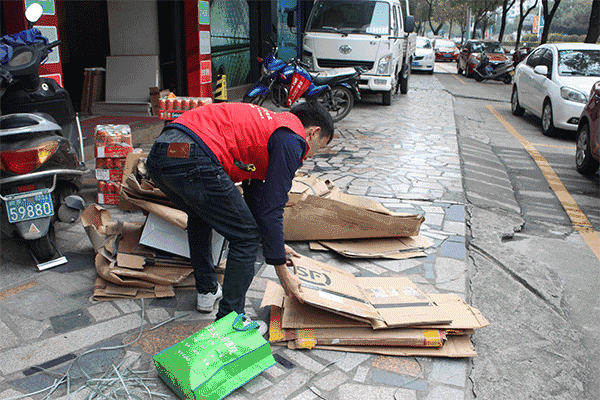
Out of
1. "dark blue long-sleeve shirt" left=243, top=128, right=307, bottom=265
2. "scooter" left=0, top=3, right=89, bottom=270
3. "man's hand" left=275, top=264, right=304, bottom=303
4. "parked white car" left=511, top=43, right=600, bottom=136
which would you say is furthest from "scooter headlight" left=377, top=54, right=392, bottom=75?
"man's hand" left=275, top=264, right=304, bottom=303

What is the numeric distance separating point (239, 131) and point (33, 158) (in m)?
1.56

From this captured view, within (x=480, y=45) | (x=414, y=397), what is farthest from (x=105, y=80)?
(x=480, y=45)

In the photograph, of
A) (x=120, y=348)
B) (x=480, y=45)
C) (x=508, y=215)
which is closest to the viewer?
(x=120, y=348)

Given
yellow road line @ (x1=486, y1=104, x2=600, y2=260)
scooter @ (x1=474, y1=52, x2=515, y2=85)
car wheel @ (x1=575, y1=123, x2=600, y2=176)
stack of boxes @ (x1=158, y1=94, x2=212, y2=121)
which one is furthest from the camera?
scooter @ (x1=474, y1=52, x2=515, y2=85)

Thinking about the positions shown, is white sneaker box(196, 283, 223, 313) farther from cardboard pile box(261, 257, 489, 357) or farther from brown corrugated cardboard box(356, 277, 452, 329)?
brown corrugated cardboard box(356, 277, 452, 329)

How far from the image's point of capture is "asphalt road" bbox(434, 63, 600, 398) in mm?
3158

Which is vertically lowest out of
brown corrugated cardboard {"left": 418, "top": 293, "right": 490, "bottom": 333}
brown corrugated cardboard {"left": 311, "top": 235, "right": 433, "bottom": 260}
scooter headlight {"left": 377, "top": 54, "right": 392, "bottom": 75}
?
Result: brown corrugated cardboard {"left": 311, "top": 235, "right": 433, "bottom": 260}

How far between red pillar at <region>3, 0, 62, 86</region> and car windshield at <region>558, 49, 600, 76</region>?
8.33 m

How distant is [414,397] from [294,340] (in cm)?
65

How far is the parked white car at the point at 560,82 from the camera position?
8.71 meters

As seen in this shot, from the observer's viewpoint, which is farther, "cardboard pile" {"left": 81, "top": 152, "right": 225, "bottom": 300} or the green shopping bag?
"cardboard pile" {"left": 81, "top": 152, "right": 225, "bottom": 300}

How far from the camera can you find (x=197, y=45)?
8.03 metres

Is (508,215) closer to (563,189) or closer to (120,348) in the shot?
(563,189)

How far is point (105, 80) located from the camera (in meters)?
8.33
